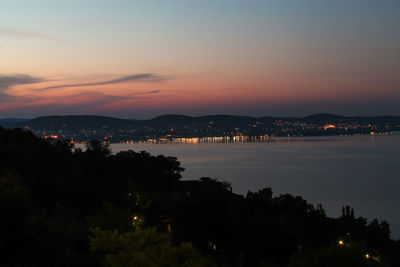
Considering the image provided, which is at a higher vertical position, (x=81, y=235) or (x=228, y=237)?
(x=81, y=235)

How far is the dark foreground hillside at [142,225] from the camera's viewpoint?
878 centimetres

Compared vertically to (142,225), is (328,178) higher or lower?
lower

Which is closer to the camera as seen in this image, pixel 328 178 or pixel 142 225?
pixel 142 225

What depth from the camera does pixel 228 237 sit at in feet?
47.4

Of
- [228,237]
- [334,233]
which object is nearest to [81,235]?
[228,237]

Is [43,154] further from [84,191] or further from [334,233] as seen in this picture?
[334,233]

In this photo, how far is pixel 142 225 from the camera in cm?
1780

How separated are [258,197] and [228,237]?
5.48 m

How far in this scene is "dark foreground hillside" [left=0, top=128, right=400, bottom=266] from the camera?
8.78 meters

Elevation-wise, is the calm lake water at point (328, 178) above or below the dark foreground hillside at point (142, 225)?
below

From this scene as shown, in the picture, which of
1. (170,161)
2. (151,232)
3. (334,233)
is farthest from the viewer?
(170,161)

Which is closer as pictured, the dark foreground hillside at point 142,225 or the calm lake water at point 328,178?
the dark foreground hillside at point 142,225

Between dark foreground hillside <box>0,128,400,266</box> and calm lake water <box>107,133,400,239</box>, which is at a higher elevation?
dark foreground hillside <box>0,128,400,266</box>

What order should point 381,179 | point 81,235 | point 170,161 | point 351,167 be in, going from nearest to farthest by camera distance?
point 81,235 < point 170,161 < point 381,179 < point 351,167
